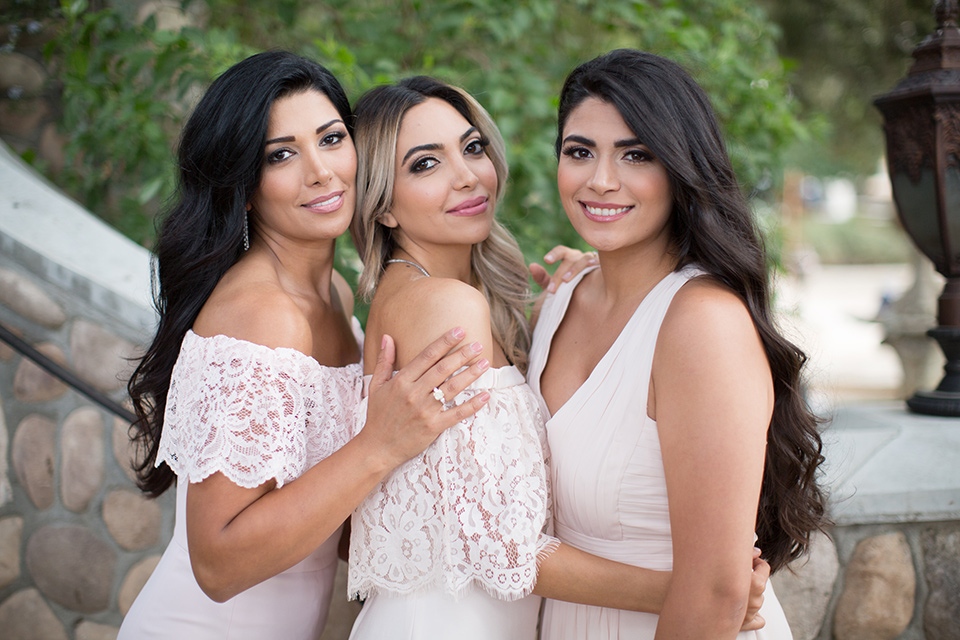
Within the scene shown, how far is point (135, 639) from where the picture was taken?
1.96 metres

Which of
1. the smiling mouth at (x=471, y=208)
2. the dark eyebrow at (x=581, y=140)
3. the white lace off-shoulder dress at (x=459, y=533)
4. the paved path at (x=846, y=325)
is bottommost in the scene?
the paved path at (x=846, y=325)

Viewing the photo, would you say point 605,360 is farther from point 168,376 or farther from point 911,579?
point 911,579

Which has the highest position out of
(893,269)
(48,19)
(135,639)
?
(48,19)

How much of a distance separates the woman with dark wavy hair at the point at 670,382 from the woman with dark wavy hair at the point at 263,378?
0.39 meters

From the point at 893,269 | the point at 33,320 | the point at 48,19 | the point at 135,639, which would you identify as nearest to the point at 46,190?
the point at 33,320

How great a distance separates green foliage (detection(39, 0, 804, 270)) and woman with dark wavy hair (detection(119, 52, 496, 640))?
0.99 metres

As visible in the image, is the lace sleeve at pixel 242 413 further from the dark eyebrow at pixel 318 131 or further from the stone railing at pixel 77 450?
the stone railing at pixel 77 450

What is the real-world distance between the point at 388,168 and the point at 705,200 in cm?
92

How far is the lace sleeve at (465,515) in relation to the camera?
1684mm

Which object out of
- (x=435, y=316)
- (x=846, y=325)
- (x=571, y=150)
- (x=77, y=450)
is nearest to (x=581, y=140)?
(x=571, y=150)

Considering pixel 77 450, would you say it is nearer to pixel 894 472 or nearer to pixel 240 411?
pixel 240 411


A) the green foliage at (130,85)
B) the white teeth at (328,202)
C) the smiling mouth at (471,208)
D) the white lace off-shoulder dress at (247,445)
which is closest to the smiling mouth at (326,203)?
the white teeth at (328,202)

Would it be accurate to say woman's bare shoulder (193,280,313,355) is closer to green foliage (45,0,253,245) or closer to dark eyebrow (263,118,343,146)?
dark eyebrow (263,118,343,146)

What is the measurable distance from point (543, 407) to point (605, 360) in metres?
0.26
